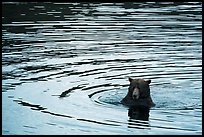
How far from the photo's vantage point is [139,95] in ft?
54.4

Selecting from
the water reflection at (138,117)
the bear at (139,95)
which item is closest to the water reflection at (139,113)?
the water reflection at (138,117)

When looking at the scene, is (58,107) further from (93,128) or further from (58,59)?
(58,59)

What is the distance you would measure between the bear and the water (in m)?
0.29

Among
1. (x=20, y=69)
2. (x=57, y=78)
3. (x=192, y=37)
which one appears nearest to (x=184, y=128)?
(x=57, y=78)

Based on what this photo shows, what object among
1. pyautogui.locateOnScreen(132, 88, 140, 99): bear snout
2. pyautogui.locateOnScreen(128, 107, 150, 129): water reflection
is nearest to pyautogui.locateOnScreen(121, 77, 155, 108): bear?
pyautogui.locateOnScreen(132, 88, 140, 99): bear snout

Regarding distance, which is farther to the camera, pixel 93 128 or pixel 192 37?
pixel 192 37

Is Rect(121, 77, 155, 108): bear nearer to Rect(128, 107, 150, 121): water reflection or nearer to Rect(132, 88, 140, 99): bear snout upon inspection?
Rect(132, 88, 140, 99): bear snout

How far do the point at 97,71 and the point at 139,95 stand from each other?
202 inches

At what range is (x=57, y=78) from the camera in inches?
795

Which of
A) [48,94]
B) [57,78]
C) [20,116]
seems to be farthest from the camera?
[57,78]

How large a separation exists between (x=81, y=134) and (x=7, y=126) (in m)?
1.94

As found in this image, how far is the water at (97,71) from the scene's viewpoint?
15.2m

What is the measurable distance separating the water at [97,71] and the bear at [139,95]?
0.29m

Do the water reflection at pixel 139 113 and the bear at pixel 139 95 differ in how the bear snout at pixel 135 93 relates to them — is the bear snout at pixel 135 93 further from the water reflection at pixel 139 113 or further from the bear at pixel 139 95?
the water reflection at pixel 139 113
